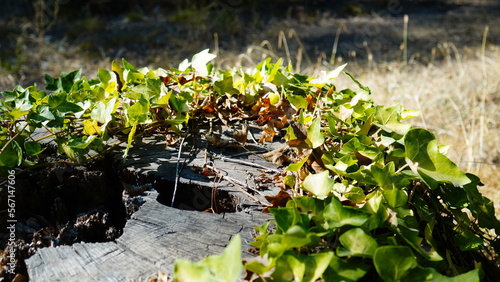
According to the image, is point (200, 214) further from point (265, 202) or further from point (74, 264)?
point (74, 264)

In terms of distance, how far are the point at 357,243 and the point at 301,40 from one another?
4.37 meters

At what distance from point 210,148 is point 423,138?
0.52 metres

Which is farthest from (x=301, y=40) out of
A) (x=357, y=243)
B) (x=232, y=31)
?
(x=357, y=243)

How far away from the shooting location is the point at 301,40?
4863mm

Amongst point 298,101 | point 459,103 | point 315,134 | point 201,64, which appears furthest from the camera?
point 459,103

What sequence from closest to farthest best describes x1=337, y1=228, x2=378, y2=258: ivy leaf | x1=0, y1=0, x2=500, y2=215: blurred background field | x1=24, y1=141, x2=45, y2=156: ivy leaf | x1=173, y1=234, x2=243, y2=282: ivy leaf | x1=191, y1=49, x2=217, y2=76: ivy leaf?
x1=173, y1=234, x2=243, y2=282: ivy leaf
x1=337, y1=228, x2=378, y2=258: ivy leaf
x1=24, y1=141, x2=45, y2=156: ivy leaf
x1=191, y1=49, x2=217, y2=76: ivy leaf
x1=0, y1=0, x2=500, y2=215: blurred background field

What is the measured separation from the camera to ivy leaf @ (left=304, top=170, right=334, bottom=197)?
802 mm

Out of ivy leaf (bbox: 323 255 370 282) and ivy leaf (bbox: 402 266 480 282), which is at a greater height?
ivy leaf (bbox: 323 255 370 282)

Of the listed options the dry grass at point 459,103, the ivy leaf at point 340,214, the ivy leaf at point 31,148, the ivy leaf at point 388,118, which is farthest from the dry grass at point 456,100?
the ivy leaf at point 31,148

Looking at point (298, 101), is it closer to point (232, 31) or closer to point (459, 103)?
point (459, 103)

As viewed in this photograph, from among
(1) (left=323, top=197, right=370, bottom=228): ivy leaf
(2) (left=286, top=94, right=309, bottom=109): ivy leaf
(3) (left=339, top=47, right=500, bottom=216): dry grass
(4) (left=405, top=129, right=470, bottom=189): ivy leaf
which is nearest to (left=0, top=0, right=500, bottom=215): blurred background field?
(3) (left=339, top=47, right=500, bottom=216): dry grass

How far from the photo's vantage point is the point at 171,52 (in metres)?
4.54

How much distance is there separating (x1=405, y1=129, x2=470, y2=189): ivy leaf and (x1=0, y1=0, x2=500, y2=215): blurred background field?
1838 millimetres

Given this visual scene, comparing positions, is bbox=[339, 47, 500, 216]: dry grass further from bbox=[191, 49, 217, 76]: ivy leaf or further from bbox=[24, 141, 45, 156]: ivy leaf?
bbox=[24, 141, 45, 156]: ivy leaf
